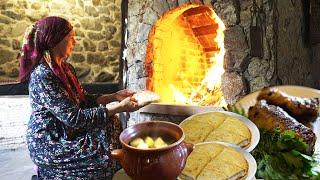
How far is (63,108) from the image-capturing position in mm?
2062

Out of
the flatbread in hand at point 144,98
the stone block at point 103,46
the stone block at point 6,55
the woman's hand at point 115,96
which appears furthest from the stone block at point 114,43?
the flatbread in hand at point 144,98

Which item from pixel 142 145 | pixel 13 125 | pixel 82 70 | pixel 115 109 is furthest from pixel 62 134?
pixel 82 70

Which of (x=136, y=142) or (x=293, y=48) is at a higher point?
(x=293, y=48)

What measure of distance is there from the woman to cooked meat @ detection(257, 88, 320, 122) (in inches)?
33.1

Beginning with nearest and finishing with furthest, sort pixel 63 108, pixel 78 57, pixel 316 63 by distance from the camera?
pixel 63 108
pixel 316 63
pixel 78 57

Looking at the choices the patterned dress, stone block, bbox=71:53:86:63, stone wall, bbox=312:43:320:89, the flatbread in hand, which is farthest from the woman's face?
stone block, bbox=71:53:86:63

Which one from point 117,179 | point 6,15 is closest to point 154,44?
point 117,179

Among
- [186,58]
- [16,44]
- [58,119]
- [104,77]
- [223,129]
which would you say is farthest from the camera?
[104,77]

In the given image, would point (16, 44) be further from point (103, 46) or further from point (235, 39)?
point (235, 39)

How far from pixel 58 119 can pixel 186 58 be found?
7.45 feet

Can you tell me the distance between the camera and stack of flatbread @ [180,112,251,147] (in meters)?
1.48

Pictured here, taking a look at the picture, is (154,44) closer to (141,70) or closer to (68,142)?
(141,70)

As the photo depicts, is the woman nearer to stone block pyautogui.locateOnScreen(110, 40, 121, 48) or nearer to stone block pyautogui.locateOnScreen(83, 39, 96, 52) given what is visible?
stone block pyautogui.locateOnScreen(83, 39, 96, 52)

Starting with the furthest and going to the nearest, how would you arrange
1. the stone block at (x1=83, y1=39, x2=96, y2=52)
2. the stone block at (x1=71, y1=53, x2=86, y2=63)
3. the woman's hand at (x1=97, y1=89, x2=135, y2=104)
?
the stone block at (x1=83, y1=39, x2=96, y2=52), the stone block at (x1=71, y1=53, x2=86, y2=63), the woman's hand at (x1=97, y1=89, x2=135, y2=104)
